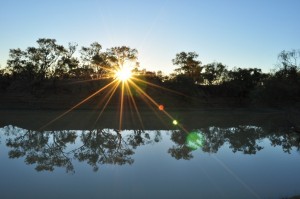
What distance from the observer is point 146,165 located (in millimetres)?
14938

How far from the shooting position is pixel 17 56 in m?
60.2

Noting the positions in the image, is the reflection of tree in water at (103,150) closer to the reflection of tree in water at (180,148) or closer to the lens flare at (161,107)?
the reflection of tree in water at (180,148)

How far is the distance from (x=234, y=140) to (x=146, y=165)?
9608 millimetres

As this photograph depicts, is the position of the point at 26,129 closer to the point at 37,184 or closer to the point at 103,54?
the point at 37,184

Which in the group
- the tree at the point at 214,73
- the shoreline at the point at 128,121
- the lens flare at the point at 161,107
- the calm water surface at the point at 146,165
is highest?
the tree at the point at 214,73

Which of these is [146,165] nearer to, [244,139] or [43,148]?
[43,148]

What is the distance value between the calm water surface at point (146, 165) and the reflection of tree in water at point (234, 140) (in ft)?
0.17

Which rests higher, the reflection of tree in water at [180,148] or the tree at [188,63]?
the tree at [188,63]

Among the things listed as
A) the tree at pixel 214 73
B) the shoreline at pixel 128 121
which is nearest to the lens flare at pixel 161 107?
the shoreline at pixel 128 121

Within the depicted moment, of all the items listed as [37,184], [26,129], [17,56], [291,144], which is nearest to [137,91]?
[17,56]

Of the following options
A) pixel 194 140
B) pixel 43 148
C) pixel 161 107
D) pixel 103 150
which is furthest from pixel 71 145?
pixel 161 107

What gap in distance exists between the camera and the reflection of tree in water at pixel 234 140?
19147 mm

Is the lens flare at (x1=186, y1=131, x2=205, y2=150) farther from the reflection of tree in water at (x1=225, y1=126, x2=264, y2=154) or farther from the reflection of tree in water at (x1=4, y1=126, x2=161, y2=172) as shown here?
the reflection of tree in water at (x1=4, y1=126, x2=161, y2=172)

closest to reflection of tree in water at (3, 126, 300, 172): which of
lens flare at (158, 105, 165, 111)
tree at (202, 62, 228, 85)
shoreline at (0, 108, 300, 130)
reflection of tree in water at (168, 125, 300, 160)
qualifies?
reflection of tree in water at (168, 125, 300, 160)
